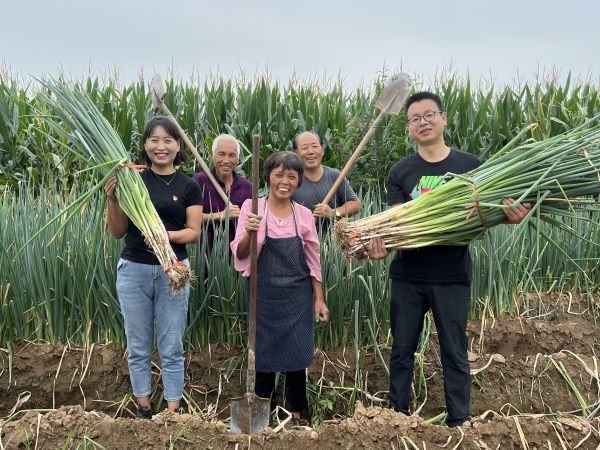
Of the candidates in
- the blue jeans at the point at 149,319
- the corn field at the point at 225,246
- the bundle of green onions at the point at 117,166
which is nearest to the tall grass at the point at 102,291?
the corn field at the point at 225,246

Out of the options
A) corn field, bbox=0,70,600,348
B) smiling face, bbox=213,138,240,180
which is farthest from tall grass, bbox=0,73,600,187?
smiling face, bbox=213,138,240,180

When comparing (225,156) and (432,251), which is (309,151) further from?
(432,251)

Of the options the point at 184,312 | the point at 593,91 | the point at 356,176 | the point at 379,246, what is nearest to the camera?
the point at 379,246

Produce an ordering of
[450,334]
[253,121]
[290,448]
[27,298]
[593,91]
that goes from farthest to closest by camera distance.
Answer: [593,91] < [253,121] < [27,298] < [450,334] < [290,448]

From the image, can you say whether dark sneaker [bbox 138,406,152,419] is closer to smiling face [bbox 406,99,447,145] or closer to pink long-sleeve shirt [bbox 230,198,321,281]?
pink long-sleeve shirt [bbox 230,198,321,281]

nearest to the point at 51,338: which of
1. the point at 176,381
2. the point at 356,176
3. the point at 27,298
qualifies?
the point at 27,298

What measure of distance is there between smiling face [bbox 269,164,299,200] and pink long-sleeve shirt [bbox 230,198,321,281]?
11 cm

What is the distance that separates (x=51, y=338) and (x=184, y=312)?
0.97 meters

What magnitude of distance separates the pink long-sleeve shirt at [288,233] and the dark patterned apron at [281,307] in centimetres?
3

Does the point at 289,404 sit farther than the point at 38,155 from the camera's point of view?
No

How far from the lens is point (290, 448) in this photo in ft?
6.93

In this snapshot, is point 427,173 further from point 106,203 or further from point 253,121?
point 253,121

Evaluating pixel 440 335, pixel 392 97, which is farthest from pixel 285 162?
pixel 440 335

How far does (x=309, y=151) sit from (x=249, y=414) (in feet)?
5.34
